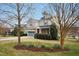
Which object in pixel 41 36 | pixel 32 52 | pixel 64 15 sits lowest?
pixel 32 52

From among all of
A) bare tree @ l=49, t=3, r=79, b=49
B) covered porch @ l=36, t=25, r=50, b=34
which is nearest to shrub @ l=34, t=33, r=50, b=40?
covered porch @ l=36, t=25, r=50, b=34

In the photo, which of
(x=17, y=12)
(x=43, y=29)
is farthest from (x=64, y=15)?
(x=17, y=12)

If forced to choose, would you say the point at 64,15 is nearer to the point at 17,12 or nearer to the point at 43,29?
the point at 43,29

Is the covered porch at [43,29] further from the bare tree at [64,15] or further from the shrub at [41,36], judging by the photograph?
the bare tree at [64,15]

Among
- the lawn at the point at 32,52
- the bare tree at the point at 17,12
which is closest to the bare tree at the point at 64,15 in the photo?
the lawn at the point at 32,52

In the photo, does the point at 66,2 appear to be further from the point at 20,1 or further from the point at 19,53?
the point at 19,53

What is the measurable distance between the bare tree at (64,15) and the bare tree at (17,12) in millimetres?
361

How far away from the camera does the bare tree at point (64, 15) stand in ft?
14.9

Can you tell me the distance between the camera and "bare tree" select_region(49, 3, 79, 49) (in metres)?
4.53

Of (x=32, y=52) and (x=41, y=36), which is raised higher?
(x=41, y=36)

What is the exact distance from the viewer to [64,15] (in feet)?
15.0

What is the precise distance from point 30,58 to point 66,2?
92 centimetres

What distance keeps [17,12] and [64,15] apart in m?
0.66

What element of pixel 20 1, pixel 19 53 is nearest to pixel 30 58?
pixel 19 53
